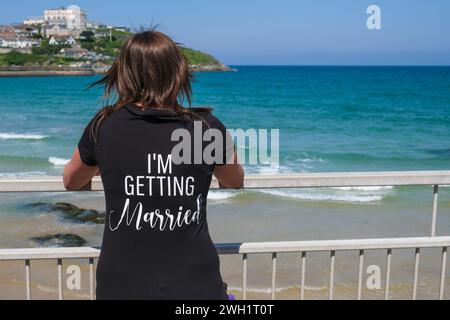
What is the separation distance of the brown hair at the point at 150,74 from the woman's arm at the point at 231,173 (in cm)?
28

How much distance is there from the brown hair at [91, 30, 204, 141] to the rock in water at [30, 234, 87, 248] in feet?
23.8

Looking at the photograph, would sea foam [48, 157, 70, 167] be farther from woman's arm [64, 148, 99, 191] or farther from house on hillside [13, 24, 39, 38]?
house on hillside [13, 24, 39, 38]

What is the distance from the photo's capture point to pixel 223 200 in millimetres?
11570

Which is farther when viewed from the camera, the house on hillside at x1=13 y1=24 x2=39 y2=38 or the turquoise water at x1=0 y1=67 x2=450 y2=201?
the house on hillside at x1=13 y1=24 x2=39 y2=38

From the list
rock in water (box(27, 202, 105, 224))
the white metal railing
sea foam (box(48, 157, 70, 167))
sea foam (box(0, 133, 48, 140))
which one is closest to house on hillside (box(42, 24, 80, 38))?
sea foam (box(0, 133, 48, 140))

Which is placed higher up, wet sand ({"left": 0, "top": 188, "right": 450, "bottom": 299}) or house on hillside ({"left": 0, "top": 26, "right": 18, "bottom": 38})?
house on hillside ({"left": 0, "top": 26, "right": 18, "bottom": 38})

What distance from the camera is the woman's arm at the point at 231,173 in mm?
2037

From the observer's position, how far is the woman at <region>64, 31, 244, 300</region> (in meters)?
1.83

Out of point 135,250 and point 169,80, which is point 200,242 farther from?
point 169,80

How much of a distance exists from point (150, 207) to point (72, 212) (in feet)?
29.6

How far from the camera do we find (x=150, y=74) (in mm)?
1824

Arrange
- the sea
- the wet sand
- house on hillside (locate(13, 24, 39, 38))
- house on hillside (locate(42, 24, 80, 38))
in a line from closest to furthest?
the wet sand
the sea
house on hillside (locate(13, 24, 39, 38))
house on hillside (locate(42, 24, 80, 38))

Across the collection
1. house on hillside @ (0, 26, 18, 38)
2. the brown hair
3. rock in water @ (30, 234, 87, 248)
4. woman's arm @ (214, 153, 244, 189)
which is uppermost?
house on hillside @ (0, 26, 18, 38)

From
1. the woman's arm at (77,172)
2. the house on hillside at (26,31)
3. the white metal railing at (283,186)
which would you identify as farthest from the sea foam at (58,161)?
the house on hillside at (26,31)
